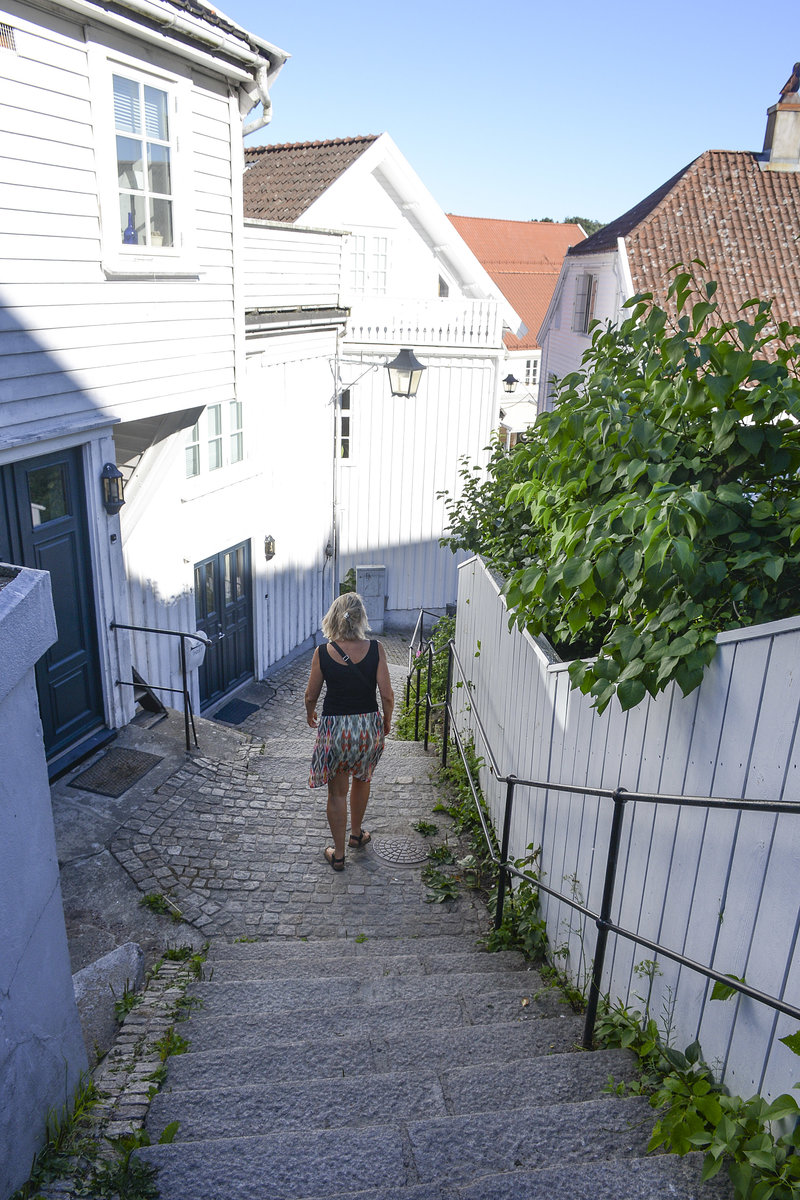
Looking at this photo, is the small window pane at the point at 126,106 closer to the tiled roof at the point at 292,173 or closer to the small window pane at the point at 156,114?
the small window pane at the point at 156,114

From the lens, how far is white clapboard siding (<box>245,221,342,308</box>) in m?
9.43

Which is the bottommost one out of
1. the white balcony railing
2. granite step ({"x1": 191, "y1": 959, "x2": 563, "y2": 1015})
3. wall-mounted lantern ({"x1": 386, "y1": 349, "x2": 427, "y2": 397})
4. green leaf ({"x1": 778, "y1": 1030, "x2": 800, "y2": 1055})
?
granite step ({"x1": 191, "y1": 959, "x2": 563, "y2": 1015})

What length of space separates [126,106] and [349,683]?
4585 millimetres

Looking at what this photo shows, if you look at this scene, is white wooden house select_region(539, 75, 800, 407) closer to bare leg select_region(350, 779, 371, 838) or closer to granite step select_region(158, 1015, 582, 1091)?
bare leg select_region(350, 779, 371, 838)

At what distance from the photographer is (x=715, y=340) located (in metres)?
3.00

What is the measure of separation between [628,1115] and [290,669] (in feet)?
31.5

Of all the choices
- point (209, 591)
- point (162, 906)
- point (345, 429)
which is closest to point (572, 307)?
point (345, 429)

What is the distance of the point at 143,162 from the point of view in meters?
6.50

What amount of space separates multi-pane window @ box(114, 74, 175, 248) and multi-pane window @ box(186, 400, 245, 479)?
7.11 ft

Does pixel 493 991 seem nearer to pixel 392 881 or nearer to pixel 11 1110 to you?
pixel 392 881

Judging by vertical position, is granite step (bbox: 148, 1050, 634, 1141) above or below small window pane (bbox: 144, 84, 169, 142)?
below

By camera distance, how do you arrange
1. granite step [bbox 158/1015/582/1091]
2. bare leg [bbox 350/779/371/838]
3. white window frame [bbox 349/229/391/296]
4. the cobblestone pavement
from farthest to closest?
white window frame [bbox 349/229/391/296], bare leg [bbox 350/779/371/838], the cobblestone pavement, granite step [bbox 158/1015/582/1091]

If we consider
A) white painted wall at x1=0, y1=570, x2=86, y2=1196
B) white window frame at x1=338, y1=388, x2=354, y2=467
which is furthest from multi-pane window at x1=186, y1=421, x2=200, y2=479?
white painted wall at x1=0, y1=570, x2=86, y2=1196

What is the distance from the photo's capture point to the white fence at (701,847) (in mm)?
2332
